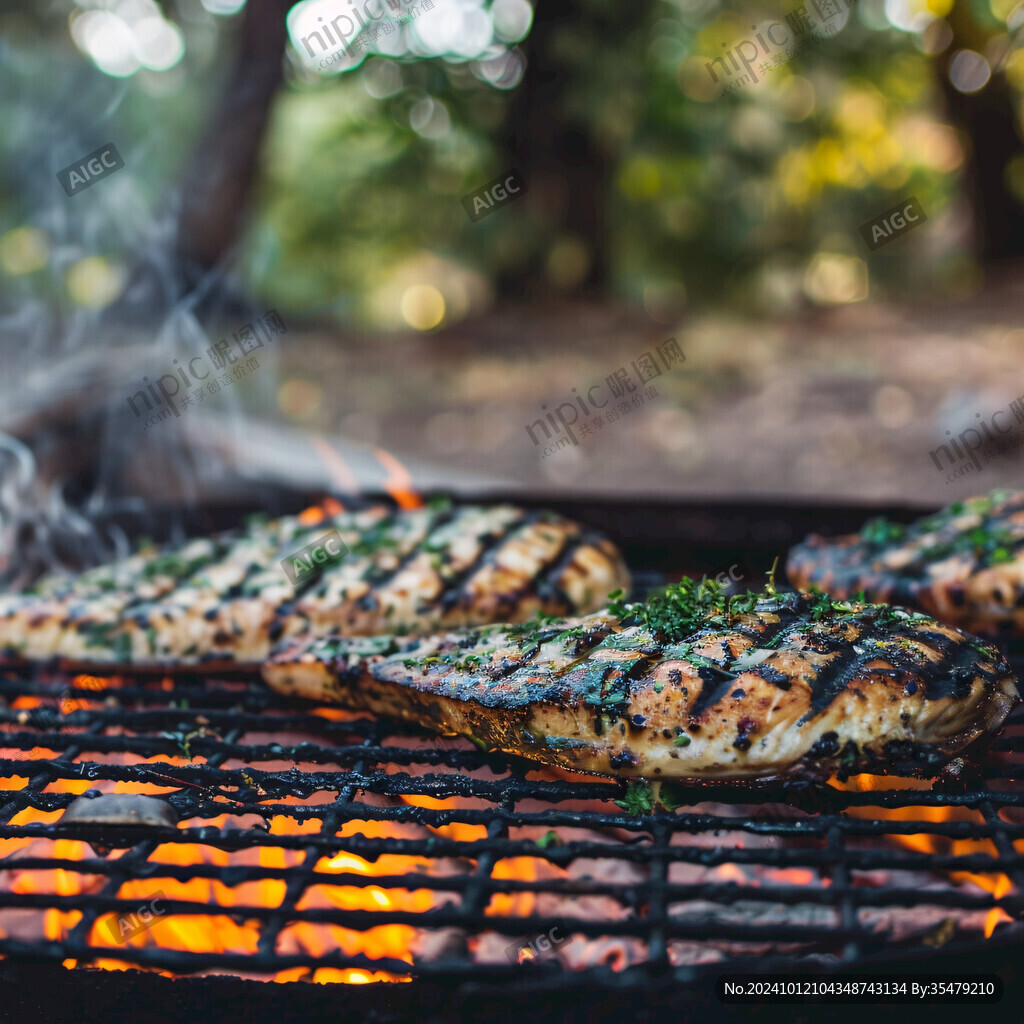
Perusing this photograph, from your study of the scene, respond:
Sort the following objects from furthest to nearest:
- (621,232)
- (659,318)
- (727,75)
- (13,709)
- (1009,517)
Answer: (659,318)
(621,232)
(727,75)
(1009,517)
(13,709)

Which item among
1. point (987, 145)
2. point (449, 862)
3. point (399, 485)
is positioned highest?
point (399, 485)

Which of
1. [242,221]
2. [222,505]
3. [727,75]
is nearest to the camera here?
[222,505]

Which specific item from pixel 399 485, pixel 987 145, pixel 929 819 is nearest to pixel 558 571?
pixel 399 485

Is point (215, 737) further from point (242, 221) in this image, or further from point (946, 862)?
point (242, 221)

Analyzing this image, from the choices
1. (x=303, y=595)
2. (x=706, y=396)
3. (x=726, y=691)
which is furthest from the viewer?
(x=706, y=396)

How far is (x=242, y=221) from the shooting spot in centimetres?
666

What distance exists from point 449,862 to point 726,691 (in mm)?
983

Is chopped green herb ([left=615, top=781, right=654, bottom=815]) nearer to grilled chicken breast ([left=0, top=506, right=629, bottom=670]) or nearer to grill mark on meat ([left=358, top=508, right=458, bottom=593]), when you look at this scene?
grilled chicken breast ([left=0, top=506, right=629, bottom=670])

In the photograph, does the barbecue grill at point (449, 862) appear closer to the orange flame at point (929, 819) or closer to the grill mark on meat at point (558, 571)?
the orange flame at point (929, 819)

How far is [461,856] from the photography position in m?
2.04

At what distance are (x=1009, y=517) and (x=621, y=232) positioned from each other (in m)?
8.20

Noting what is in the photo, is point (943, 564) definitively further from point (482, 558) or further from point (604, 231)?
point (604, 231)

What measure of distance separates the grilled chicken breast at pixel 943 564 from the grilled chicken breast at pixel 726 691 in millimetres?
665

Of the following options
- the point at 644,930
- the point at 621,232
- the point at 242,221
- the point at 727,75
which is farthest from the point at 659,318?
the point at 644,930
